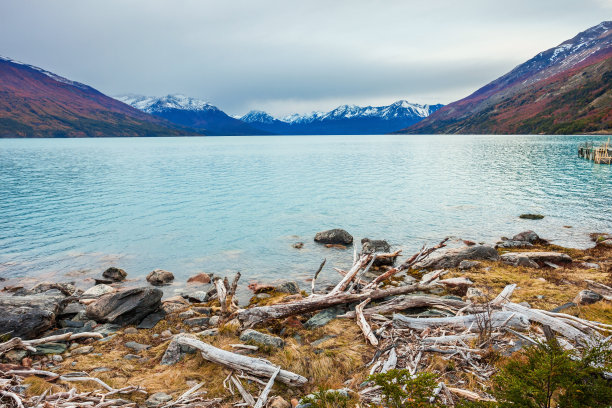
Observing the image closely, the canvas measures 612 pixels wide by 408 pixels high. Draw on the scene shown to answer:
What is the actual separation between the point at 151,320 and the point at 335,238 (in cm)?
Answer: 1376

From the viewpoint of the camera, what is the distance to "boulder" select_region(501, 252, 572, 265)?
17734mm

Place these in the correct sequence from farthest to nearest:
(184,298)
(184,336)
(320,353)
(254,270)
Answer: (254,270) → (184,298) → (184,336) → (320,353)

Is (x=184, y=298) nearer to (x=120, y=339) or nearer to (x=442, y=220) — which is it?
(x=120, y=339)

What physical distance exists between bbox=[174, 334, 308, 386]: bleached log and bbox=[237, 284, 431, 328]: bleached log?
2158mm

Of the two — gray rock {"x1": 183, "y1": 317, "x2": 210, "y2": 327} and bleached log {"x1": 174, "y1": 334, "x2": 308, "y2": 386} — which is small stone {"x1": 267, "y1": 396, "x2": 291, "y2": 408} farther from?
gray rock {"x1": 183, "y1": 317, "x2": 210, "y2": 327}

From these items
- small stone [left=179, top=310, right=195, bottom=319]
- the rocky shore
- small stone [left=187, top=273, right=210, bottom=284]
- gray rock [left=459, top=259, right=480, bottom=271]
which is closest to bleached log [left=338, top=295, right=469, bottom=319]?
the rocky shore

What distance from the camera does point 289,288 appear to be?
15.8 metres

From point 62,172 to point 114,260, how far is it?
55.7m

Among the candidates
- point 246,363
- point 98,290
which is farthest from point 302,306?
point 98,290

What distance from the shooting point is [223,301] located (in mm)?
11383

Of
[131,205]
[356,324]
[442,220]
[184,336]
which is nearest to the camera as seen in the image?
[184,336]

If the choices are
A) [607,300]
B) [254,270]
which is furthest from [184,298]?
Answer: [607,300]

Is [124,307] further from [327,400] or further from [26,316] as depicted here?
[327,400]

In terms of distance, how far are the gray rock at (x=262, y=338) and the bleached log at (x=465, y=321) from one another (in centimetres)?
316
